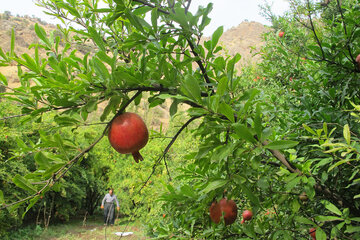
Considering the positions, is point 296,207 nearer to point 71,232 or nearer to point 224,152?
point 224,152

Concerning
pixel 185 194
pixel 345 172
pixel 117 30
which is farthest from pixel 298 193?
pixel 117 30

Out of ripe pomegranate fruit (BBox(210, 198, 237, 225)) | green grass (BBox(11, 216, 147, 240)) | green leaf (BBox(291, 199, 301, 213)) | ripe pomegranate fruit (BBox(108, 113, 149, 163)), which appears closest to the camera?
ripe pomegranate fruit (BBox(108, 113, 149, 163))

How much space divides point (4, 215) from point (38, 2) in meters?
5.71

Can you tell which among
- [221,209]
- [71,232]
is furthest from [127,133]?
[71,232]

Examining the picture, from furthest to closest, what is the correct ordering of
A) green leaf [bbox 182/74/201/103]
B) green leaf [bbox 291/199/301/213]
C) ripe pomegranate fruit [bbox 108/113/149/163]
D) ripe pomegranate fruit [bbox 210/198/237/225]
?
ripe pomegranate fruit [bbox 210/198/237/225], green leaf [bbox 291/199/301/213], ripe pomegranate fruit [bbox 108/113/149/163], green leaf [bbox 182/74/201/103]

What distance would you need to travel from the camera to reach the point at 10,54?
0.77 metres

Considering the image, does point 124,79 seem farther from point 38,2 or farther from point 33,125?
point 33,125

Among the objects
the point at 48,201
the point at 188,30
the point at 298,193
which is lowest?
the point at 48,201

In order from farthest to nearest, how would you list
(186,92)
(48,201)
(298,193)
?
1. (48,201)
2. (298,193)
3. (186,92)

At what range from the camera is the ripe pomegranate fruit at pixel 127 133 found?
0.66 metres

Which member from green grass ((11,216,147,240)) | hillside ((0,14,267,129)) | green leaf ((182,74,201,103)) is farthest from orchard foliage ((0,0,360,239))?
hillside ((0,14,267,129))

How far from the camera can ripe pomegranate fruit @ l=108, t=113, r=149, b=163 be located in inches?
26.1

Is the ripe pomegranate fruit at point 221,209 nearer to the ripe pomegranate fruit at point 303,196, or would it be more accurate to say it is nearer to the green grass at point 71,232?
the ripe pomegranate fruit at point 303,196

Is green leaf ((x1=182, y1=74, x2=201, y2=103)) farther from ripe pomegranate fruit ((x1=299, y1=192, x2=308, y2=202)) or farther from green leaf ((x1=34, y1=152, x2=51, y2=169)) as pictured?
ripe pomegranate fruit ((x1=299, y1=192, x2=308, y2=202))
